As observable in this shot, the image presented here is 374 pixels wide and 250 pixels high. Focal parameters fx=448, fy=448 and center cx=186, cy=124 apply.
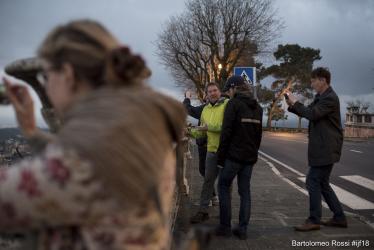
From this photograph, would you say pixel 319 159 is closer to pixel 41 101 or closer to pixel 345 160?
pixel 41 101

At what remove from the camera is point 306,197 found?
27.4ft

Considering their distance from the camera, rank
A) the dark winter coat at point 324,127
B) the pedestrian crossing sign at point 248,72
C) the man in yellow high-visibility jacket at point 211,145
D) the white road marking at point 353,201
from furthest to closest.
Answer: the pedestrian crossing sign at point 248,72, the white road marking at point 353,201, the man in yellow high-visibility jacket at point 211,145, the dark winter coat at point 324,127

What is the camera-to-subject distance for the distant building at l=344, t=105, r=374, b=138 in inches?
1810

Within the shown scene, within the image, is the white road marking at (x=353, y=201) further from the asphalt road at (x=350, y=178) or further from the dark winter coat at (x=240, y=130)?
the dark winter coat at (x=240, y=130)

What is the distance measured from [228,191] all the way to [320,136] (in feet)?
4.56

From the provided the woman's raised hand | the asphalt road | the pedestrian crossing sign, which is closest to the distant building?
the asphalt road

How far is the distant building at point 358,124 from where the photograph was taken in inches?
1810

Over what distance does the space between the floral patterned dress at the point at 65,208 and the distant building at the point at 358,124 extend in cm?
4657

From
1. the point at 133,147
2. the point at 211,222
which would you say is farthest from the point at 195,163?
the point at 133,147

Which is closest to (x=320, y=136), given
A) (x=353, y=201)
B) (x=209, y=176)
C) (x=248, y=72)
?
(x=209, y=176)

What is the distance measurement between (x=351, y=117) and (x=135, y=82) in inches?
2213

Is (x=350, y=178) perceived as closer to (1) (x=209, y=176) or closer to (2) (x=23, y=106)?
(1) (x=209, y=176)

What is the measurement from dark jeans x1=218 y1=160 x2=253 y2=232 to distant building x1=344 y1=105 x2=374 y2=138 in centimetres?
4213

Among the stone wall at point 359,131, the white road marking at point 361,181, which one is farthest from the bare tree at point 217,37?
the white road marking at point 361,181
